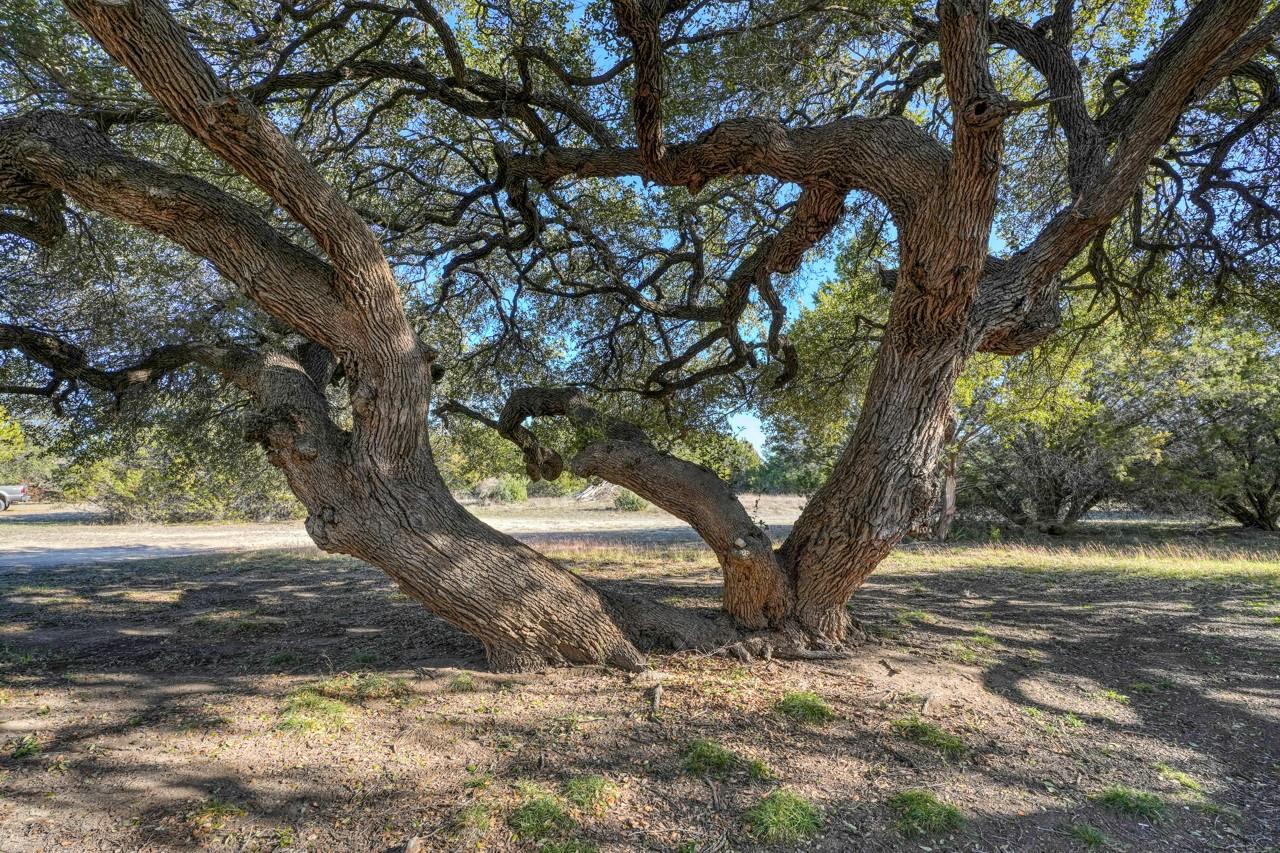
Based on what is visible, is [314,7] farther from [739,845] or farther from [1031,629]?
[1031,629]

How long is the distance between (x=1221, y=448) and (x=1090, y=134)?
1636 centimetres

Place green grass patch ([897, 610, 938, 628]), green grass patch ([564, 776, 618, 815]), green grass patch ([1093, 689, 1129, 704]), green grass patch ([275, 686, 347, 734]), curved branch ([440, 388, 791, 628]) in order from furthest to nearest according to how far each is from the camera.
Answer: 1. green grass patch ([897, 610, 938, 628])
2. curved branch ([440, 388, 791, 628])
3. green grass patch ([1093, 689, 1129, 704])
4. green grass patch ([275, 686, 347, 734])
5. green grass patch ([564, 776, 618, 815])

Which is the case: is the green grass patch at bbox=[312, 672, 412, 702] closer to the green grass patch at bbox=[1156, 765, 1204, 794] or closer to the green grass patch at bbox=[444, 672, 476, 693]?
the green grass patch at bbox=[444, 672, 476, 693]

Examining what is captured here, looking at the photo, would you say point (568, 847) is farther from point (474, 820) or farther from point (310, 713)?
point (310, 713)

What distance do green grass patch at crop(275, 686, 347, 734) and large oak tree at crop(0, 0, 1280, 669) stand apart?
2.67 feet

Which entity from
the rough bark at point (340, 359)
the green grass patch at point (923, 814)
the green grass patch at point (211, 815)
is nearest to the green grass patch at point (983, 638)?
the green grass patch at point (923, 814)

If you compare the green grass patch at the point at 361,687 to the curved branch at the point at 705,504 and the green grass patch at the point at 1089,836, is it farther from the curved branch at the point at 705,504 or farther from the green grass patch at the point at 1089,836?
the green grass patch at the point at 1089,836

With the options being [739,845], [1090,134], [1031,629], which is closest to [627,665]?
[739,845]

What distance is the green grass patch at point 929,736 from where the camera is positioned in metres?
3.26

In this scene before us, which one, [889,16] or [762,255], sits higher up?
[889,16]

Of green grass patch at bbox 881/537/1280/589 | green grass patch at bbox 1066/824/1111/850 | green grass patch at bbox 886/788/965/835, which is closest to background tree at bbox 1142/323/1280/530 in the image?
green grass patch at bbox 881/537/1280/589

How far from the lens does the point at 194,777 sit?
2.88 m

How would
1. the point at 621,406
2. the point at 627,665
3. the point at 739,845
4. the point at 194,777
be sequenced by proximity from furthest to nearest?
the point at 621,406, the point at 627,665, the point at 194,777, the point at 739,845

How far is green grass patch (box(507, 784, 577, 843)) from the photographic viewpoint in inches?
97.4
